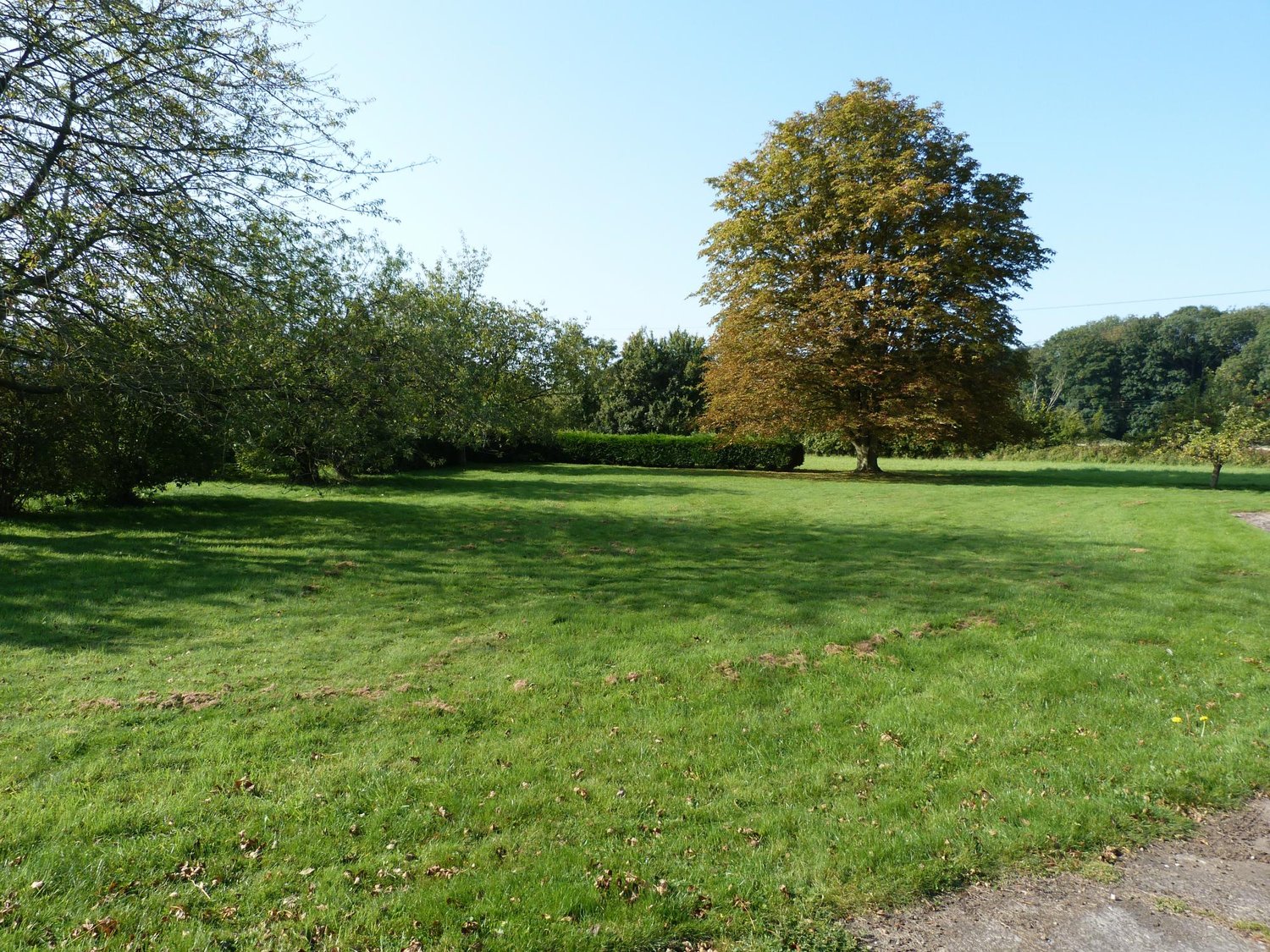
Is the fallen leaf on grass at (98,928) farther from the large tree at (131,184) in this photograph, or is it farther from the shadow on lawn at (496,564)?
the large tree at (131,184)

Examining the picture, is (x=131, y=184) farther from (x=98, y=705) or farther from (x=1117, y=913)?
(x=1117, y=913)

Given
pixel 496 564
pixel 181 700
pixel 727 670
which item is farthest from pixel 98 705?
pixel 496 564

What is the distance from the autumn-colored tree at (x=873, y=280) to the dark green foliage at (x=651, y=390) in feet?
54.3

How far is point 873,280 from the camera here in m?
23.0

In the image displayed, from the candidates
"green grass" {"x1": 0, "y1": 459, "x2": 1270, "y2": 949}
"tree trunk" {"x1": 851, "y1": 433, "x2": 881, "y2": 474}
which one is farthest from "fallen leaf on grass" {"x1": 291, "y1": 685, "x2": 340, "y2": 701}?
"tree trunk" {"x1": 851, "y1": 433, "x2": 881, "y2": 474}

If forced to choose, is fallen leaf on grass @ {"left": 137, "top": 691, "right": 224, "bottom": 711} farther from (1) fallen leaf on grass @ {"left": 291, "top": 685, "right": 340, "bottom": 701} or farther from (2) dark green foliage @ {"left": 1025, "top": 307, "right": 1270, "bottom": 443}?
(2) dark green foliage @ {"left": 1025, "top": 307, "right": 1270, "bottom": 443}

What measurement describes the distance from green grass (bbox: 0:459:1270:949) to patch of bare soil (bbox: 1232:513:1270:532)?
13.5 feet

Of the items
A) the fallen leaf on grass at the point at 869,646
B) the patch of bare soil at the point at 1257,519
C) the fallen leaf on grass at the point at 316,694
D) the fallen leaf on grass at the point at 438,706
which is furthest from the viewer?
the patch of bare soil at the point at 1257,519

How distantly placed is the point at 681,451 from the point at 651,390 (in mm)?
11664

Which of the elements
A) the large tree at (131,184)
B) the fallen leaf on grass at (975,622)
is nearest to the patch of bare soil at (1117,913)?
the fallen leaf on grass at (975,622)

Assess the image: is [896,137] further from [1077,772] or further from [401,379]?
[1077,772]

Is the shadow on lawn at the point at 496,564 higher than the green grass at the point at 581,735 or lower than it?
higher

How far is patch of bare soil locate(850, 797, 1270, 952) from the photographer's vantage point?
105 inches

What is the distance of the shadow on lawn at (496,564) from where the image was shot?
23.7 feet
